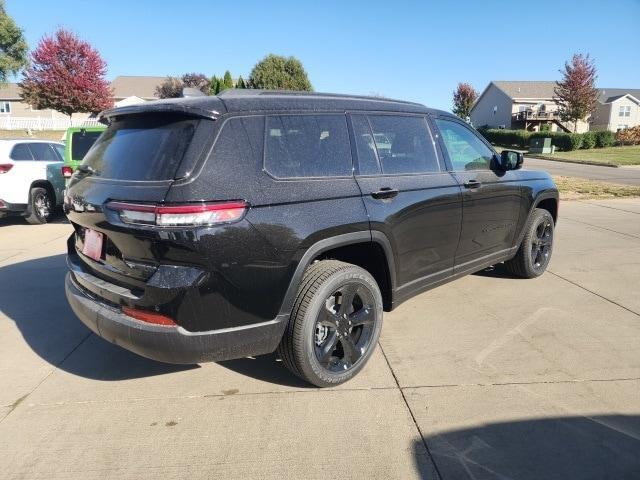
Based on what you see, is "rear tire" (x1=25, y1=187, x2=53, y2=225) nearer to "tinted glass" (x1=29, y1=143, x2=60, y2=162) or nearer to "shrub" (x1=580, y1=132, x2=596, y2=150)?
"tinted glass" (x1=29, y1=143, x2=60, y2=162)

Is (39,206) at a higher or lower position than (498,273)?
higher

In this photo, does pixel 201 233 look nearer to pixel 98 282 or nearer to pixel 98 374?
pixel 98 282

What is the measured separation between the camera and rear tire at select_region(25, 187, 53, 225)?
901 cm

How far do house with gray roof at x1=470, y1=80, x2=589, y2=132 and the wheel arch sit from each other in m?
56.3

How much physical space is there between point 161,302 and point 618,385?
2.99 meters

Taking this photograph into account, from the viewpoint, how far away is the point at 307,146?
3117mm

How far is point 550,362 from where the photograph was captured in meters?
3.61

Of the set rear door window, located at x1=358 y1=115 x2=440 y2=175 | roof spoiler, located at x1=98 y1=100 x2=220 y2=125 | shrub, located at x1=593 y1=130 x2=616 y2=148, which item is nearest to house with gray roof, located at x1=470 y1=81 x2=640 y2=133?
shrub, located at x1=593 y1=130 x2=616 y2=148

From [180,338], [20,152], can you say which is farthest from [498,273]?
[20,152]

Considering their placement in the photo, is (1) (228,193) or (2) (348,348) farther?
(2) (348,348)

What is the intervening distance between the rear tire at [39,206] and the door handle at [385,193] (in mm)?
7952

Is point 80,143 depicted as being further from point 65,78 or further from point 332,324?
point 65,78

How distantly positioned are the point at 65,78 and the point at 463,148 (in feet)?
115

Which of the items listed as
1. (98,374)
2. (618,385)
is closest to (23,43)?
(98,374)
